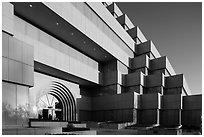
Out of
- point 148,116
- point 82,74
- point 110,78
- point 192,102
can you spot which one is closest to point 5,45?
point 82,74

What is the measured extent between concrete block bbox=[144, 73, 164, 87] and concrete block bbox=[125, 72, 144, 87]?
89.2 inches

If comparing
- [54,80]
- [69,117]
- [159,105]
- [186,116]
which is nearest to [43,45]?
[54,80]

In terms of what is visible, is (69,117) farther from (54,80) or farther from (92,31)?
(92,31)

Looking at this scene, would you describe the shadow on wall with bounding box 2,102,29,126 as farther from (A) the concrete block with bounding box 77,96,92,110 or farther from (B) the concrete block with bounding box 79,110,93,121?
(B) the concrete block with bounding box 79,110,93,121

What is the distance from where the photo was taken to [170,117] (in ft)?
113

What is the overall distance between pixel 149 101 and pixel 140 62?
1057 centimetres

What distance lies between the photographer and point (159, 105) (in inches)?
1320

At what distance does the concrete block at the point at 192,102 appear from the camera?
109 feet

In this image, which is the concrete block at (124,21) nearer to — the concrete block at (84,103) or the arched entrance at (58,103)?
the concrete block at (84,103)

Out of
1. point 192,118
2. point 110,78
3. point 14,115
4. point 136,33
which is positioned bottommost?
point 192,118

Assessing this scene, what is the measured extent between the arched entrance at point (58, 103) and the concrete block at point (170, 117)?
47.0 feet

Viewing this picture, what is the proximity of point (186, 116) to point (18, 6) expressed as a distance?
94.6ft

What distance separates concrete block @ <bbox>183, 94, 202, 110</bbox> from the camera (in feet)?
109

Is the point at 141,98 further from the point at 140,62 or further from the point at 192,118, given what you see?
the point at 140,62
